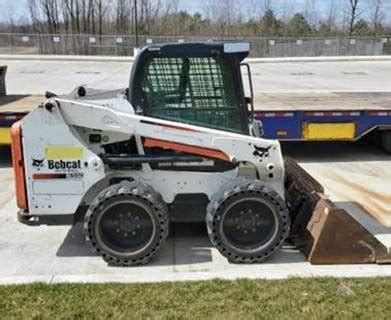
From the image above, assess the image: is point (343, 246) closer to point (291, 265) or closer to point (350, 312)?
point (291, 265)

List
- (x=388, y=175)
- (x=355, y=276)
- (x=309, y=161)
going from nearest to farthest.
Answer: (x=355, y=276)
(x=388, y=175)
(x=309, y=161)

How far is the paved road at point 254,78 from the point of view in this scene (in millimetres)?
21078

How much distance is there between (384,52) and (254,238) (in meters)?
43.4

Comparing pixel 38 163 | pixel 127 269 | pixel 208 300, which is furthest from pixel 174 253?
pixel 38 163

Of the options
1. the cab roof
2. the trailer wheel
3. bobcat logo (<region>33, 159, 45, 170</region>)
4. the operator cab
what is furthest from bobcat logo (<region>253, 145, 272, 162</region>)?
the trailer wheel

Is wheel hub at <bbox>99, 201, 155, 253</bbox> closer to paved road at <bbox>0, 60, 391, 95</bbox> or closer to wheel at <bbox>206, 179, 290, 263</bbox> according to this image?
wheel at <bbox>206, 179, 290, 263</bbox>

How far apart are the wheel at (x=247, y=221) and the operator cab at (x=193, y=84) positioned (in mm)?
618

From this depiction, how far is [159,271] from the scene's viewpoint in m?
5.21

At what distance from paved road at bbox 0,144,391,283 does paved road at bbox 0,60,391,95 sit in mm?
13599

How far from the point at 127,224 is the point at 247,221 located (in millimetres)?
1096

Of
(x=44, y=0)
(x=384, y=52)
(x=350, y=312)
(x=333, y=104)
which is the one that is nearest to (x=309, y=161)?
(x=333, y=104)

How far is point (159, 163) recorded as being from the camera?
543cm

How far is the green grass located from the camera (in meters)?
4.35

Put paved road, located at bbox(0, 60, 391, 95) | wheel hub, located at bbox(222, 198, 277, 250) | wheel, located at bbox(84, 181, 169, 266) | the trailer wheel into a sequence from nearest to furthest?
wheel, located at bbox(84, 181, 169, 266) < wheel hub, located at bbox(222, 198, 277, 250) < the trailer wheel < paved road, located at bbox(0, 60, 391, 95)
